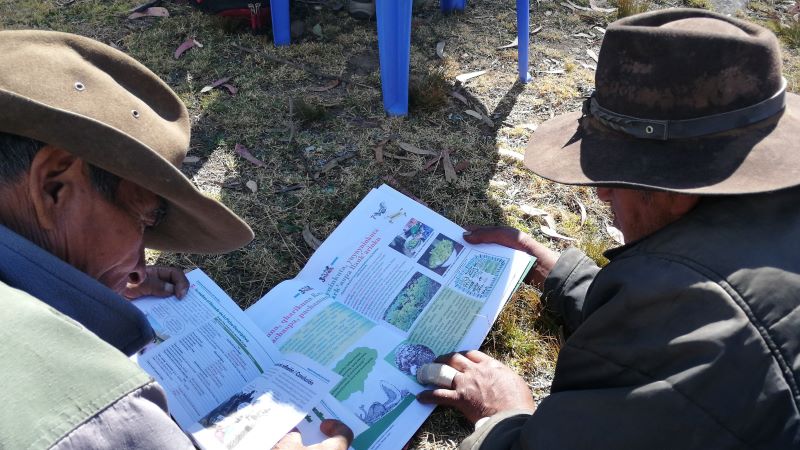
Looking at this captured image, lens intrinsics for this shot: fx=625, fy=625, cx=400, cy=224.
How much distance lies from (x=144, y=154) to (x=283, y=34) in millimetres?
2693

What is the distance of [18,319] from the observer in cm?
88

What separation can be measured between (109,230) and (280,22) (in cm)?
264

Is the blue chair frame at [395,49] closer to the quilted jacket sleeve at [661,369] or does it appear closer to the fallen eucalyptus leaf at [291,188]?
the fallen eucalyptus leaf at [291,188]

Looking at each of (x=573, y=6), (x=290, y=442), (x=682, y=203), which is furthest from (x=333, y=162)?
(x=573, y=6)

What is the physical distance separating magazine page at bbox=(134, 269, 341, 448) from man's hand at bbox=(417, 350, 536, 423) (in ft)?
1.10

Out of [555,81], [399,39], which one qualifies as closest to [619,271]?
[399,39]

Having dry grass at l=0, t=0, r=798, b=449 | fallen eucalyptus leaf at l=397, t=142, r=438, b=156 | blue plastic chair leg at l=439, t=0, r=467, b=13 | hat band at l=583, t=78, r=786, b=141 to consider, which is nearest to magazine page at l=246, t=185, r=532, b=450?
dry grass at l=0, t=0, r=798, b=449

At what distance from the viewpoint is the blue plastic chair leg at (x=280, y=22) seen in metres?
3.49

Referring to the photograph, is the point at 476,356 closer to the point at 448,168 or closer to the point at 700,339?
the point at 700,339

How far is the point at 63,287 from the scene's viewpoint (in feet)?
3.36

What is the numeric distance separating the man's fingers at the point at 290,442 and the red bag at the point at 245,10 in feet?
9.06

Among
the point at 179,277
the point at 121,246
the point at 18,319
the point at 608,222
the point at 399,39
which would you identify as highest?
the point at 18,319

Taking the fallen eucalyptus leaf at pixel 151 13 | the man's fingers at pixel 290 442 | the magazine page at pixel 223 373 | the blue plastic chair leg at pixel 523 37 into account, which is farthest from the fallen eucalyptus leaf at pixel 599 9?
the man's fingers at pixel 290 442

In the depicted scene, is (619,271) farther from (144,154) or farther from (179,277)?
(179,277)
